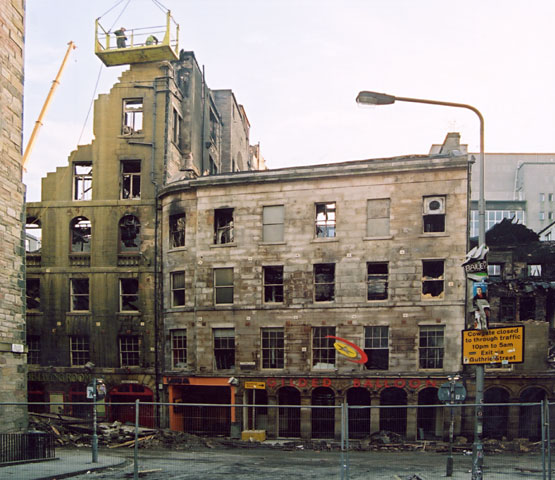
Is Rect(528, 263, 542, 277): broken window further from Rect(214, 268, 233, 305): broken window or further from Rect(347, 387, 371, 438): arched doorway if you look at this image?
Rect(214, 268, 233, 305): broken window

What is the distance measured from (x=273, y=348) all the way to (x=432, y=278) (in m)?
8.45

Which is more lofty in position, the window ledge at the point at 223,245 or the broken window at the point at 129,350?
the window ledge at the point at 223,245

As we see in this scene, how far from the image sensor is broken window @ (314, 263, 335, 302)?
3234cm

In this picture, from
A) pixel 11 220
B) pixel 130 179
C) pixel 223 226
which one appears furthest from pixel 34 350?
pixel 11 220

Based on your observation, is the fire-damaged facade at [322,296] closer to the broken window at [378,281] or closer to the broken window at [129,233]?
the broken window at [378,281]

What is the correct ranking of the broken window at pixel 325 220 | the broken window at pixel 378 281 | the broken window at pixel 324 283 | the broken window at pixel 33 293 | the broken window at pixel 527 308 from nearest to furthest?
the broken window at pixel 378 281
the broken window at pixel 324 283
the broken window at pixel 325 220
the broken window at pixel 527 308
the broken window at pixel 33 293

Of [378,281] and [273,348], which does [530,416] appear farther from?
[273,348]

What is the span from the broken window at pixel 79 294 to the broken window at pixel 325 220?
44.9 ft

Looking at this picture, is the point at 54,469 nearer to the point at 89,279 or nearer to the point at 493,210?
the point at 89,279

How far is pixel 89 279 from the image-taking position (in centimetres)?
3691

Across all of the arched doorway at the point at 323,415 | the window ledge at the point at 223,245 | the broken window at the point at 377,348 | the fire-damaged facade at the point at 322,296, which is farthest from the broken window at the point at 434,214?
the window ledge at the point at 223,245

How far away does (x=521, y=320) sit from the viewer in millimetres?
35531

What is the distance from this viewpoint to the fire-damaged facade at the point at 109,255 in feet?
119

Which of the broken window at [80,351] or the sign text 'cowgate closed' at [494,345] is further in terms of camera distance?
the broken window at [80,351]
